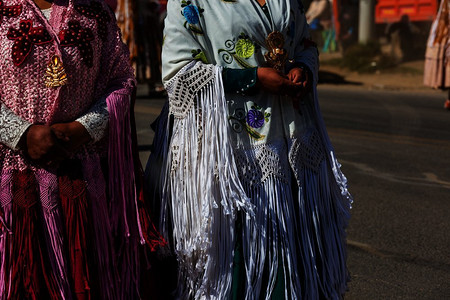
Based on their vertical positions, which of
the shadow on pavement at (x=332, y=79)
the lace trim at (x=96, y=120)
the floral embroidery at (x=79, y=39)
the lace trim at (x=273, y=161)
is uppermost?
the floral embroidery at (x=79, y=39)

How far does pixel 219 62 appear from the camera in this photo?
3275 millimetres

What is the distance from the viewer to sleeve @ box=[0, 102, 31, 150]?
9.46 feet

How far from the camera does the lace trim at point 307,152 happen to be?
333 centimetres

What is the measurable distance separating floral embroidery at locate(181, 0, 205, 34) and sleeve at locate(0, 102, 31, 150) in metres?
0.80

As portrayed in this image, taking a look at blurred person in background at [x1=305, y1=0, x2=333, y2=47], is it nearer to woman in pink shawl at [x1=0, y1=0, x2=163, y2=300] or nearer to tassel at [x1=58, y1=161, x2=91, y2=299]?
woman in pink shawl at [x1=0, y1=0, x2=163, y2=300]

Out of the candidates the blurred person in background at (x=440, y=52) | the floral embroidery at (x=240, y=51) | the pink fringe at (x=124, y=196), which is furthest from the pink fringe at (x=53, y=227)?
the blurred person in background at (x=440, y=52)

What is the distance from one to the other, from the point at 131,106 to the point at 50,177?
1.51 ft

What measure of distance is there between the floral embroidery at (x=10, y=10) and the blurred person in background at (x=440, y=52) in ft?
23.5

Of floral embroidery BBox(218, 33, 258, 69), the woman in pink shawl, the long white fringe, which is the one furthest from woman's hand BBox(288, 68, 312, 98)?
the woman in pink shawl

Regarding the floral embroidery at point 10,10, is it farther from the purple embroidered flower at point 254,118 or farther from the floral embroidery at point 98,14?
the purple embroidered flower at point 254,118

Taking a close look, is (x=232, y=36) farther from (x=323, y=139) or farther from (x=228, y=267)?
(x=228, y=267)

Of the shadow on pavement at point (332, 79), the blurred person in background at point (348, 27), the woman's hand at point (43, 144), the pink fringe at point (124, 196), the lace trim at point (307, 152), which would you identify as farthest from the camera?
the blurred person in background at point (348, 27)

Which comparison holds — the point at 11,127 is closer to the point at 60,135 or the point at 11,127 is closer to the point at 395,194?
the point at 60,135

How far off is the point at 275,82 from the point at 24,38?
1.04m
